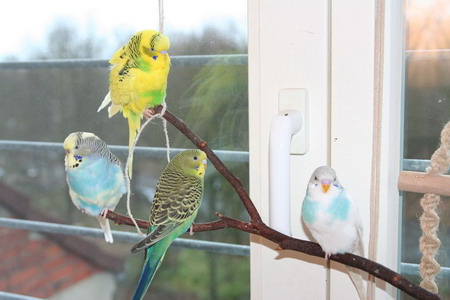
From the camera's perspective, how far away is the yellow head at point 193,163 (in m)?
0.73

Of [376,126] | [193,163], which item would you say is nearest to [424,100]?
[376,126]

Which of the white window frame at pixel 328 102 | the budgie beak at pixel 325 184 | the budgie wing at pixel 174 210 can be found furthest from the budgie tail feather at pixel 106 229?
the budgie beak at pixel 325 184

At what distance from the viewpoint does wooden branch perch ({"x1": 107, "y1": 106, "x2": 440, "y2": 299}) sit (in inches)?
24.4

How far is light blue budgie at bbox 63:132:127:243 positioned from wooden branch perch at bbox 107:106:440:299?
27mm

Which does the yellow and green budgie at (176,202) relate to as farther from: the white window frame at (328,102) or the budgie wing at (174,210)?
the white window frame at (328,102)

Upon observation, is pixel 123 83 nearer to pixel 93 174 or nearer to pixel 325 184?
pixel 93 174

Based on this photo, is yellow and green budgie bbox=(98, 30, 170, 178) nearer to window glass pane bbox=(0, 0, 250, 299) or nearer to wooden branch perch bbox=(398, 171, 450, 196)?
window glass pane bbox=(0, 0, 250, 299)

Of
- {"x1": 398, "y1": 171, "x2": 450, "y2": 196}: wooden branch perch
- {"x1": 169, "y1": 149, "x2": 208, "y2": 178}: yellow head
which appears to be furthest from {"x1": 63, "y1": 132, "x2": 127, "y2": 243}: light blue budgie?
{"x1": 398, "y1": 171, "x2": 450, "y2": 196}: wooden branch perch

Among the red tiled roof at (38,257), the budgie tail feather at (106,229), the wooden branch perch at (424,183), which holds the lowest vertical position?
the red tiled roof at (38,257)

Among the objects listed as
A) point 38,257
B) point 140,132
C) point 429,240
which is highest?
point 140,132

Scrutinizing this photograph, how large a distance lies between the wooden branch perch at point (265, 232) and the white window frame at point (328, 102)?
0.07 m

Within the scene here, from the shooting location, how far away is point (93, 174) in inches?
29.7

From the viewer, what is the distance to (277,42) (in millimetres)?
745

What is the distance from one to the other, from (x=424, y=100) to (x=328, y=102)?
125mm
